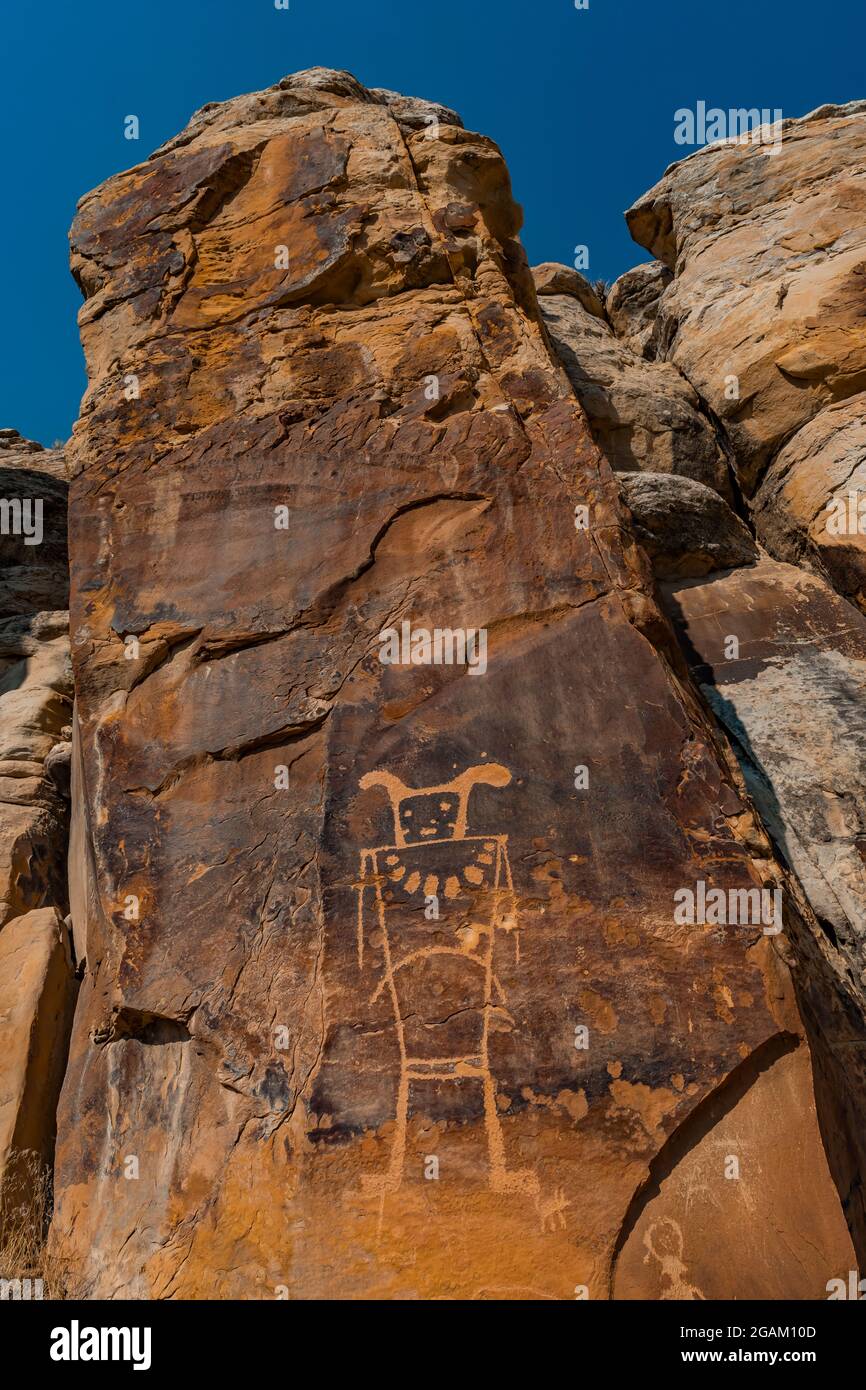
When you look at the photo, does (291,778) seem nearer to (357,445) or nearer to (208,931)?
(208,931)

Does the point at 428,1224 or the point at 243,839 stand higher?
the point at 243,839

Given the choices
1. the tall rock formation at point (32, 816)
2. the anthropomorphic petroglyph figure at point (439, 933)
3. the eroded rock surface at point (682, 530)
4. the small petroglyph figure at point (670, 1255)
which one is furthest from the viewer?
the eroded rock surface at point (682, 530)

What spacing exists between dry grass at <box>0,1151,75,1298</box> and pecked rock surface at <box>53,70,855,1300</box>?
19 centimetres

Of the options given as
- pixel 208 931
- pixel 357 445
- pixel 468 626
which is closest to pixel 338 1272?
pixel 208 931

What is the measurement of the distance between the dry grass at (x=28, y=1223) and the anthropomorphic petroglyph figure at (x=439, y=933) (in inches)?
68.7

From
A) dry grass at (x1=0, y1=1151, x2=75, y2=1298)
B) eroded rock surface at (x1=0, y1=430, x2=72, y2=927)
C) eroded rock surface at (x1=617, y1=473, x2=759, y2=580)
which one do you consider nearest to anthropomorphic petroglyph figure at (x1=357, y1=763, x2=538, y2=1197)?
dry grass at (x1=0, y1=1151, x2=75, y2=1298)

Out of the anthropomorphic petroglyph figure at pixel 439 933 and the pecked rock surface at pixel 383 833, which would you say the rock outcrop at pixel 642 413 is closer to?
the pecked rock surface at pixel 383 833

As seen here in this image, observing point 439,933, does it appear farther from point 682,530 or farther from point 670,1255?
point 682,530

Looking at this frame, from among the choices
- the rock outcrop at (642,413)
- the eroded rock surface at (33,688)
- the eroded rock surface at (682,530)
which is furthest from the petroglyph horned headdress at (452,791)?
the rock outcrop at (642,413)

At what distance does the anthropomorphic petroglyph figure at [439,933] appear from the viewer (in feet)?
13.7

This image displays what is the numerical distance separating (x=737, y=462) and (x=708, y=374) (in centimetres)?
115

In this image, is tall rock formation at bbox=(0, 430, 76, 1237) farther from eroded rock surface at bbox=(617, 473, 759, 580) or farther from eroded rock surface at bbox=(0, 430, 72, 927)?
eroded rock surface at bbox=(617, 473, 759, 580)

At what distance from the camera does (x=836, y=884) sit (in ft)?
19.5

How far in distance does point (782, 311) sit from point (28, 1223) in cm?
900
